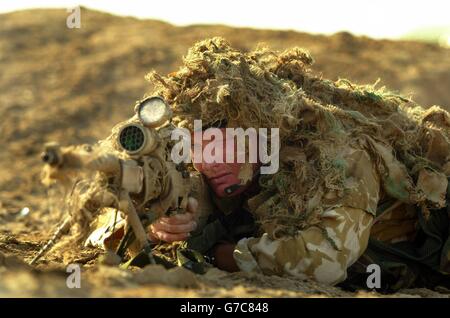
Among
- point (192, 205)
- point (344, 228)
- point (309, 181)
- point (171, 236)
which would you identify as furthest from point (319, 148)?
point (171, 236)

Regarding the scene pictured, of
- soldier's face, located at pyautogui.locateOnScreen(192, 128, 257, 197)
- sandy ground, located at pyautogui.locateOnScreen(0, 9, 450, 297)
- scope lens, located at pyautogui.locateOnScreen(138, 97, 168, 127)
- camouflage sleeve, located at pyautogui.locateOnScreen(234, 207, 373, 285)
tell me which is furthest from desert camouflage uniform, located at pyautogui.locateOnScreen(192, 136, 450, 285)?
sandy ground, located at pyautogui.locateOnScreen(0, 9, 450, 297)

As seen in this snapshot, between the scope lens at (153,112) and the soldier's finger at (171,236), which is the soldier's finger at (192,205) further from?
the scope lens at (153,112)

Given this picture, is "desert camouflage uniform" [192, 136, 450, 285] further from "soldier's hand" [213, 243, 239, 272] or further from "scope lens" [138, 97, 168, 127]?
→ "scope lens" [138, 97, 168, 127]

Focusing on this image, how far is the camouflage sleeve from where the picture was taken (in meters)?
4.01

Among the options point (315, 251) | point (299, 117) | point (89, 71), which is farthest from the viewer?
point (89, 71)

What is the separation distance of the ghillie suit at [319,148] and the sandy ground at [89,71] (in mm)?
2030

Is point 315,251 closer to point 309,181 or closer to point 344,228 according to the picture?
point 344,228

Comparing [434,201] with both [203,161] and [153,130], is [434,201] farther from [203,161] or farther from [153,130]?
[153,130]

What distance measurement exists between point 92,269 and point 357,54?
11484mm

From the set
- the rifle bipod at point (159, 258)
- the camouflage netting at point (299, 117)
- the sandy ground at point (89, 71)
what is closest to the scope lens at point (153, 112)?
the camouflage netting at point (299, 117)

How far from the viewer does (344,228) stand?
4.05 meters

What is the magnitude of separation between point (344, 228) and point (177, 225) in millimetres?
727

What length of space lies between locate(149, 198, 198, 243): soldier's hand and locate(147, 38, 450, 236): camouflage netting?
0.34 metres
